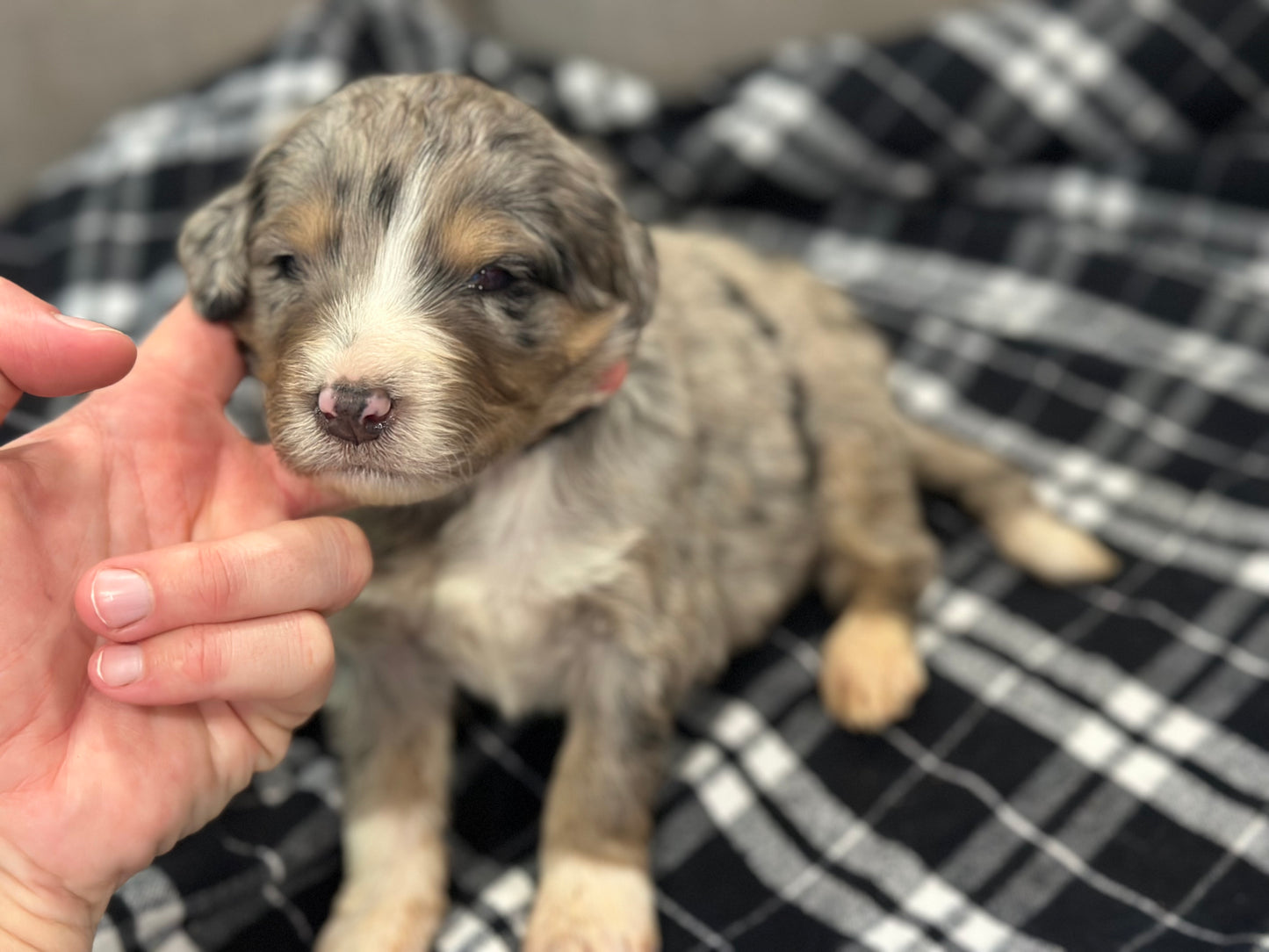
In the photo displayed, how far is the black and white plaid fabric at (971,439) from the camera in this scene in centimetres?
230

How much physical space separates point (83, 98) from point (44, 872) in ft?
10.7

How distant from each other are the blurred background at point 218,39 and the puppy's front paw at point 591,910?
3.24m

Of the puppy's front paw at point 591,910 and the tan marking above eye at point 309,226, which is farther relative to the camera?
the puppy's front paw at point 591,910

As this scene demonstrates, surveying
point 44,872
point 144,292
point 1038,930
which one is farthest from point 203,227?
point 1038,930

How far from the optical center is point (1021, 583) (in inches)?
123

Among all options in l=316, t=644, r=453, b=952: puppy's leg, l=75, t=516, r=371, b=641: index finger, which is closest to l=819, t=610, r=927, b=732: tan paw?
l=316, t=644, r=453, b=952: puppy's leg

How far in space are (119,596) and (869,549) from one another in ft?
6.57

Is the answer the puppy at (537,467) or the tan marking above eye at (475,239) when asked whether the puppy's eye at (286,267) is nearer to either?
the puppy at (537,467)

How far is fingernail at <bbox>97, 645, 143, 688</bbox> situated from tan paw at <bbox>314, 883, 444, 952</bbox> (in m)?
0.85

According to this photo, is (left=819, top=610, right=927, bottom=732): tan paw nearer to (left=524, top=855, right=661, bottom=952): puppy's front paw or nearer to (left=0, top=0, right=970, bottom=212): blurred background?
(left=524, top=855, right=661, bottom=952): puppy's front paw

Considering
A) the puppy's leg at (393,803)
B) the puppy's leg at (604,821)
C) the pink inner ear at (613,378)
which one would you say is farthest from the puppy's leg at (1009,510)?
the puppy's leg at (393,803)

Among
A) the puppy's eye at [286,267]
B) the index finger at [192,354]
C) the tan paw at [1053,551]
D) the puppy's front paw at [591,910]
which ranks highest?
the puppy's eye at [286,267]

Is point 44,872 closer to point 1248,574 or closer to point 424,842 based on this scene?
point 424,842

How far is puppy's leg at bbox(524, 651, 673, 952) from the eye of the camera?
2.17 metres
